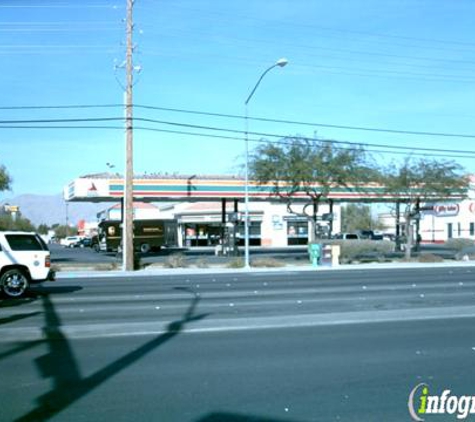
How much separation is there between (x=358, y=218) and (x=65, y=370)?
11313 centimetres

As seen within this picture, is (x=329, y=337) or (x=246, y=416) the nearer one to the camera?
(x=246, y=416)

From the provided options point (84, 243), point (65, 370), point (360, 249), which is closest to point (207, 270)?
point (360, 249)

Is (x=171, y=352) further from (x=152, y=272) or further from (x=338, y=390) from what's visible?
(x=152, y=272)

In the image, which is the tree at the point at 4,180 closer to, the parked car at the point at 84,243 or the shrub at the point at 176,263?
the shrub at the point at 176,263

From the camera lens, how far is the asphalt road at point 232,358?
22.7 feet

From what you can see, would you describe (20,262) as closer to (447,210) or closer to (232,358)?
(232,358)

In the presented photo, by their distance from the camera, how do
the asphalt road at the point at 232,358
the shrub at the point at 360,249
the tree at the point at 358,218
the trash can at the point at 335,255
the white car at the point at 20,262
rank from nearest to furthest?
the asphalt road at the point at 232,358 → the white car at the point at 20,262 → the trash can at the point at 335,255 → the shrub at the point at 360,249 → the tree at the point at 358,218

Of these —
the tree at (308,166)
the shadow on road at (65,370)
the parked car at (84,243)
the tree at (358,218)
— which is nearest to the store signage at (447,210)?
the tree at (308,166)

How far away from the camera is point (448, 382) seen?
310 inches

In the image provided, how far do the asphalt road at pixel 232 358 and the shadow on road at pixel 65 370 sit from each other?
2cm

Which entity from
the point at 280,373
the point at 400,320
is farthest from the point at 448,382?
the point at 400,320

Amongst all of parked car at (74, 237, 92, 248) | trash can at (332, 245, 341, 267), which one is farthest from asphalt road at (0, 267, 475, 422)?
parked car at (74, 237, 92, 248)

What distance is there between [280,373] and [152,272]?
24086mm

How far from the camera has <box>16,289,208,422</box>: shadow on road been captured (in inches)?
274
